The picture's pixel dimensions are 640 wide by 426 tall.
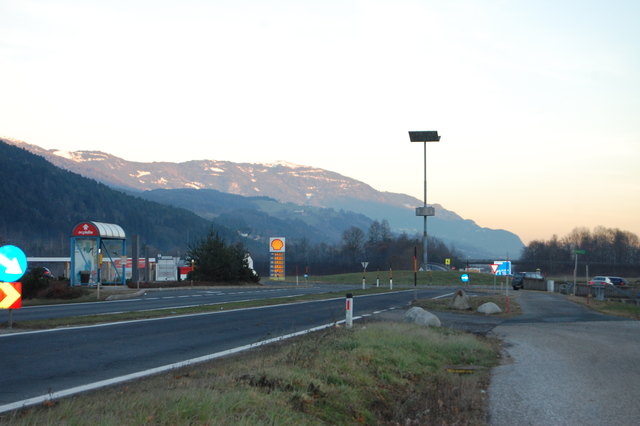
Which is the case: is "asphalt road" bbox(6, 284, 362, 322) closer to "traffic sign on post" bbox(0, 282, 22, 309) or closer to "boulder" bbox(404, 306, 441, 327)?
"traffic sign on post" bbox(0, 282, 22, 309)

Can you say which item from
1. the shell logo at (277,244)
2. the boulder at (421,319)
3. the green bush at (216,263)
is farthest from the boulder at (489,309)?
the shell logo at (277,244)

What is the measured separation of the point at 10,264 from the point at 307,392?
9518mm

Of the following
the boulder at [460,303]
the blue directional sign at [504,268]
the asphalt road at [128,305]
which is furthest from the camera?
the blue directional sign at [504,268]

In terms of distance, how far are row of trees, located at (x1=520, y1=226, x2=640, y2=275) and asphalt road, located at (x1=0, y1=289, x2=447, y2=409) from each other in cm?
11735

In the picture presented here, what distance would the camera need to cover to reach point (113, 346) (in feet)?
45.5

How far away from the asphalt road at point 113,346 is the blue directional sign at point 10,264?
1.29 metres

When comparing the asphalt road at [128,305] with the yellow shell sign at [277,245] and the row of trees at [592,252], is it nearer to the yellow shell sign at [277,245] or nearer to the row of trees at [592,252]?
Result: the yellow shell sign at [277,245]

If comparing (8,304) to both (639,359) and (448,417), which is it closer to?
(448,417)

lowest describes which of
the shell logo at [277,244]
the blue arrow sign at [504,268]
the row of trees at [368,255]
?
the row of trees at [368,255]

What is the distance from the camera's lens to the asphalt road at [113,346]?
10.0 metres

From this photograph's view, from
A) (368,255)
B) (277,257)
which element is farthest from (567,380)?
(368,255)

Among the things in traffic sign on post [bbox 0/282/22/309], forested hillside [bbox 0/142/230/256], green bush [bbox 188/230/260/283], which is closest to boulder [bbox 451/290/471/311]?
traffic sign on post [bbox 0/282/22/309]

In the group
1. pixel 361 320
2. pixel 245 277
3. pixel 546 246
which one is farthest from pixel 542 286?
pixel 546 246

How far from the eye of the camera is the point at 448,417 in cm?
878
